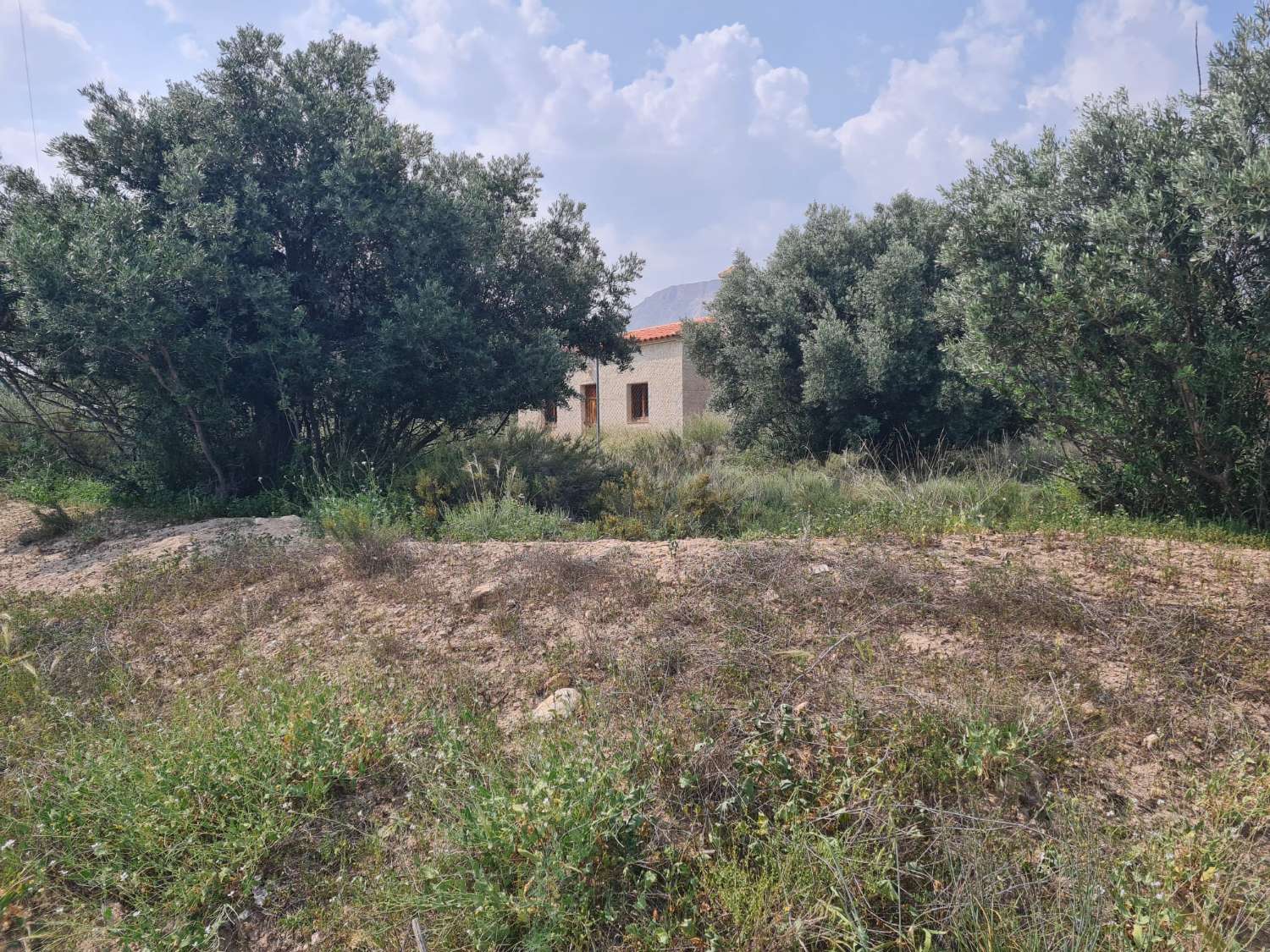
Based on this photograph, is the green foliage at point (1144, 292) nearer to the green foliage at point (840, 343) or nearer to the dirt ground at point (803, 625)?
the dirt ground at point (803, 625)

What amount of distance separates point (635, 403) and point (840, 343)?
10.2 metres

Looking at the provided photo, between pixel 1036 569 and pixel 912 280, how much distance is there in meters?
7.26

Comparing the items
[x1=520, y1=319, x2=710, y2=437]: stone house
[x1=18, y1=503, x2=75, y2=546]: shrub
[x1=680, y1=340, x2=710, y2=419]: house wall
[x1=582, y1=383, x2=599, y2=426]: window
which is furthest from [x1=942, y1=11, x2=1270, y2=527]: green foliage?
[x1=582, y1=383, x2=599, y2=426]: window

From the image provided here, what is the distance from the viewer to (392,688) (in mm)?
3561

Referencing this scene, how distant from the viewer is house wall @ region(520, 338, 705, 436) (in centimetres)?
1859

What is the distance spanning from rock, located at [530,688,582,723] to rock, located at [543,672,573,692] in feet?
0.16

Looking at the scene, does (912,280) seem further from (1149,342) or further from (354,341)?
(354,341)

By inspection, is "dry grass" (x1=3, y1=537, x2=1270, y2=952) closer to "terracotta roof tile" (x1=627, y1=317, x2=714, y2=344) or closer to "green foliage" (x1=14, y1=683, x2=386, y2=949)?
"green foliage" (x1=14, y1=683, x2=386, y2=949)

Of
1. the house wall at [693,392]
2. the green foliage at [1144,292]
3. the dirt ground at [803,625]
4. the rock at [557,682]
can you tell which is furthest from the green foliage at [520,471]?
the house wall at [693,392]

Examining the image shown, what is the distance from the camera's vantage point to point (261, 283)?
24.2 feet

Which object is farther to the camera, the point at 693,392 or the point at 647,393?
the point at 647,393

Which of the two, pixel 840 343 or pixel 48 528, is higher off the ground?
pixel 840 343

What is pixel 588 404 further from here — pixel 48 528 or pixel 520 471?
pixel 48 528

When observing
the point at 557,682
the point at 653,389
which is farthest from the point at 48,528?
the point at 653,389
